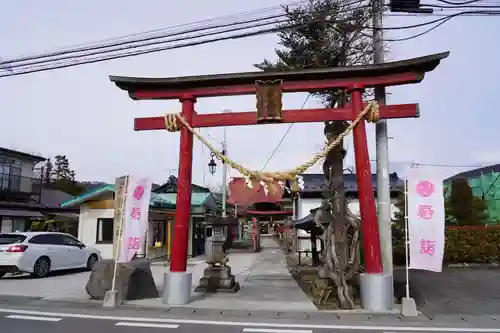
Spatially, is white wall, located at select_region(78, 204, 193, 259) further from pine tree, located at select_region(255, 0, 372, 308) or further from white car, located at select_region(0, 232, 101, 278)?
pine tree, located at select_region(255, 0, 372, 308)

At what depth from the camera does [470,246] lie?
61.2ft

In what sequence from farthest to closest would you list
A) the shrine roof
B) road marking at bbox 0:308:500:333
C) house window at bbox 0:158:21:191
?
house window at bbox 0:158:21:191 → the shrine roof → road marking at bbox 0:308:500:333

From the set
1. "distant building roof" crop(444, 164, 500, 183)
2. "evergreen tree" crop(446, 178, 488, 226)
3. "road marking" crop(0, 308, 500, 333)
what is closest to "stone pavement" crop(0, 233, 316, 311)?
"road marking" crop(0, 308, 500, 333)

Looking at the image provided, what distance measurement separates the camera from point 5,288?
1098cm

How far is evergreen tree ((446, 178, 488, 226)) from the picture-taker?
19.8 m

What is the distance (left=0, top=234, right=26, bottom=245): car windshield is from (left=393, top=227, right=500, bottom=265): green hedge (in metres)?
16.2

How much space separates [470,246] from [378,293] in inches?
530

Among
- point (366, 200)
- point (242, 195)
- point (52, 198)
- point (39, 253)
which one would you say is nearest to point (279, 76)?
point (366, 200)

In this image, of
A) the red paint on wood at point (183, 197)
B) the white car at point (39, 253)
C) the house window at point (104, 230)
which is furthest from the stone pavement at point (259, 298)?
the house window at point (104, 230)

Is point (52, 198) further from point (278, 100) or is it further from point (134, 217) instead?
point (278, 100)

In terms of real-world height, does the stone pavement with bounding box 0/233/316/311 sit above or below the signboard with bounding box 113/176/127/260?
below

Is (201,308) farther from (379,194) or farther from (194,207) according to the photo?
(194,207)

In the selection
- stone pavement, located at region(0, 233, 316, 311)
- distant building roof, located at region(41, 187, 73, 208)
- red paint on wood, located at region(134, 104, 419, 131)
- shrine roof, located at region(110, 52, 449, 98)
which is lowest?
stone pavement, located at region(0, 233, 316, 311)

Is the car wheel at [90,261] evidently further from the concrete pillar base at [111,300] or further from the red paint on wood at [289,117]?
the red paint on wood at [289,117]
